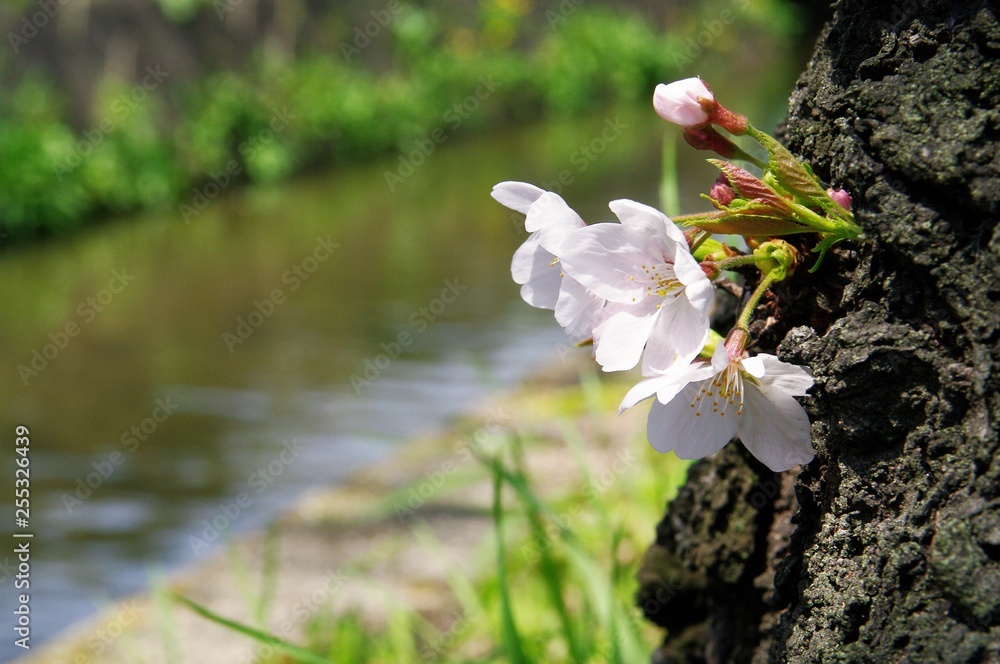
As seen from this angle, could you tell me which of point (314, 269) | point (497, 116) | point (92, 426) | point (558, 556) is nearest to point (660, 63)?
point (497, 116)

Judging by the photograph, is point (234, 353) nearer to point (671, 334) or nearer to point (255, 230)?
point (255, 230)
